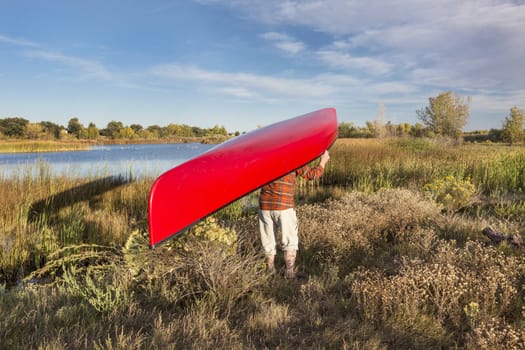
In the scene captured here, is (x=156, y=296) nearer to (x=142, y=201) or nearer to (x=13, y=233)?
(x=13, y=233)

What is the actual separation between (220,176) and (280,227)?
1.01 metres

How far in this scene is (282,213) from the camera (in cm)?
361

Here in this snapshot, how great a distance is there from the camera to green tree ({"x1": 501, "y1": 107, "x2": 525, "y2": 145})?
128 ft

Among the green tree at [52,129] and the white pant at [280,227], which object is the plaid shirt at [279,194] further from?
the green tree at [52,129]

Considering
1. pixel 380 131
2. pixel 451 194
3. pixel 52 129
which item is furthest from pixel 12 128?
pixel 451 194

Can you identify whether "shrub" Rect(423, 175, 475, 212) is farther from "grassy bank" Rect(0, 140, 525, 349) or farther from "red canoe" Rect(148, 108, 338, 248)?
"red canoe" Rect(148, 108, 338, 248)

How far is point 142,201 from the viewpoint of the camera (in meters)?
8.45

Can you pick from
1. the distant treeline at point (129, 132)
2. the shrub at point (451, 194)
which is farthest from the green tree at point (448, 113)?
the shrub at point (451, 194)

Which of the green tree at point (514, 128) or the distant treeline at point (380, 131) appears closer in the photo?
the distant treeline at point (380, 131)

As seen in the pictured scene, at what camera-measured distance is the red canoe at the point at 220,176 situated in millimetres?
2799

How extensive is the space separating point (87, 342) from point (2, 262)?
11.0 ft

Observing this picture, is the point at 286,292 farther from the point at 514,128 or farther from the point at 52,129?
the point at 52,129

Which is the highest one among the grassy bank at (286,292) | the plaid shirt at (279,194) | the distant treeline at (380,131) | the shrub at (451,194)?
the distant treeline at (380,131)

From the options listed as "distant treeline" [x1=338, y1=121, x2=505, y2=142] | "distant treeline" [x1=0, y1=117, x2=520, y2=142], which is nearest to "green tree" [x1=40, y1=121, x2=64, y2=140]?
"distant treeline" [x1=0, y1=117, x2=520, y2=142]
